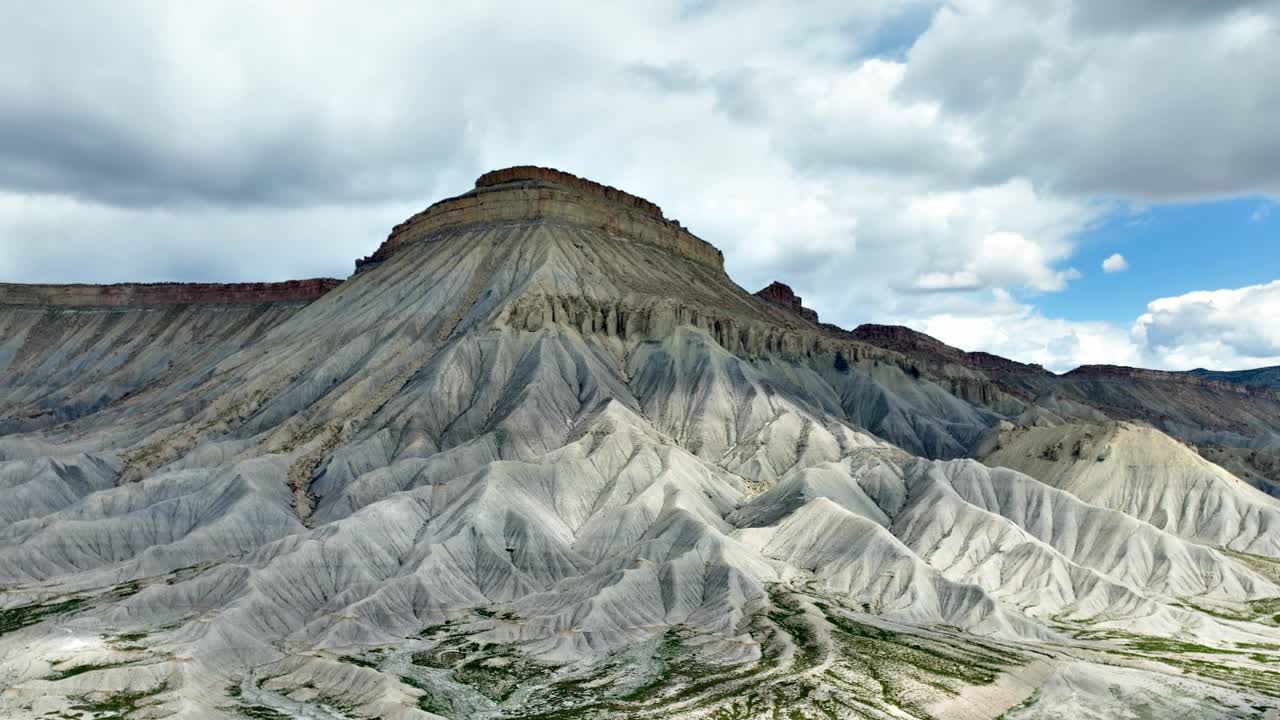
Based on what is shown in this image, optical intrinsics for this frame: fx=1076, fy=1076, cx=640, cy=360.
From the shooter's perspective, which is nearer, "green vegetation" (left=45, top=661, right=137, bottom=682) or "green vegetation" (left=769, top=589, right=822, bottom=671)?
"green vegetation" (left=45, top=661, right=137, bottom=682)

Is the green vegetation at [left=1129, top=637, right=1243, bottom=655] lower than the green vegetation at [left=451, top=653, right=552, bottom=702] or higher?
higher

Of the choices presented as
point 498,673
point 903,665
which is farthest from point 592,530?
point 903,665

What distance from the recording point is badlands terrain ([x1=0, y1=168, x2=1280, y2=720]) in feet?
260

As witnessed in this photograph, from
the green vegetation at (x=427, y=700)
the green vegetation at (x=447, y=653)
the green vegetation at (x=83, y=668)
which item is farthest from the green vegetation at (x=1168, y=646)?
the green vegetation at (x=83, y=668)

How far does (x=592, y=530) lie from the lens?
4626 inches

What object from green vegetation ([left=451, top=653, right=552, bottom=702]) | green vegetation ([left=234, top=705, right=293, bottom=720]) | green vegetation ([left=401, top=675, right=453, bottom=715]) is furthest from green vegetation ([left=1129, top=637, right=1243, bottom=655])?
green vegetation ([left=234, top=705, right=293, bottom=720])

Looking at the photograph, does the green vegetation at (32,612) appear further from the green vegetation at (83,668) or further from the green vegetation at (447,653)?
the green vegetation at (447,653)

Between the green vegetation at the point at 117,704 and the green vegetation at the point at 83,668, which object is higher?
the green vegetation at the point at 83,668

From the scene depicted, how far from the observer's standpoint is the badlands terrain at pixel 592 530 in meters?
79.2

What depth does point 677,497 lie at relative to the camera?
12025cm

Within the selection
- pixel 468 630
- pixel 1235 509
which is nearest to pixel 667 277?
pixel 1235 509

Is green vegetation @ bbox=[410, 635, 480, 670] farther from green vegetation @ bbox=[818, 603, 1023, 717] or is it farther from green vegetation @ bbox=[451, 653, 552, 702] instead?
green vegetation @ bbox=[818, 603, 1023, 717]

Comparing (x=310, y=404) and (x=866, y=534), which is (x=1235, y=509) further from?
(x=310, y=404)

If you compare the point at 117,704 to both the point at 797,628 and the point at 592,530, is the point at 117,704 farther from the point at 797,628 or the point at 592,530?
the point at 592,530
